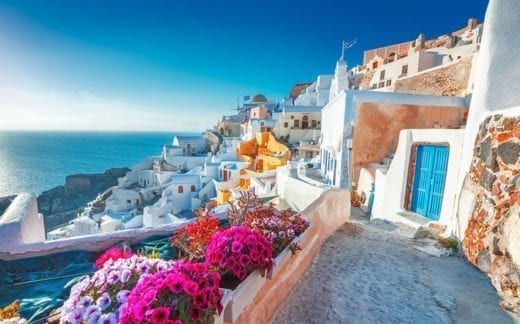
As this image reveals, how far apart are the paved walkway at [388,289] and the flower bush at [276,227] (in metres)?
0.72

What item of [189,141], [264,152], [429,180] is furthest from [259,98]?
[429,180]

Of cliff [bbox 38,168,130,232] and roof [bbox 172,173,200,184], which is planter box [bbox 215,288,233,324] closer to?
roof [bbox 172,173,200,184]

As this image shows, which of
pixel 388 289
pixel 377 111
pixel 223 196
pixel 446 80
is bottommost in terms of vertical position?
pixel 223 196

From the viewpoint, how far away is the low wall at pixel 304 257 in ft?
9.19

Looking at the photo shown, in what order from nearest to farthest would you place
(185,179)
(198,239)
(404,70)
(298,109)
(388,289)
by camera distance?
(198,239)
(388,289)
(404,70)
(185,179)
(298,109)

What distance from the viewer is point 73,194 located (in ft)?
144

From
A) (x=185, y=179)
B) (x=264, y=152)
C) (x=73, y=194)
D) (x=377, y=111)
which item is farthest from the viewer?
(x=73, y=194)

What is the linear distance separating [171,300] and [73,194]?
53.0 meters

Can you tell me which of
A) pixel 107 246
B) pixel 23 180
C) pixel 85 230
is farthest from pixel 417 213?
pixel 23 180

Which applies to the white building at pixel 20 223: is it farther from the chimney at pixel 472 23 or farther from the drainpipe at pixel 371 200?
the chimney at pixel 472 23

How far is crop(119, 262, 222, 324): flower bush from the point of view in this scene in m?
1.53

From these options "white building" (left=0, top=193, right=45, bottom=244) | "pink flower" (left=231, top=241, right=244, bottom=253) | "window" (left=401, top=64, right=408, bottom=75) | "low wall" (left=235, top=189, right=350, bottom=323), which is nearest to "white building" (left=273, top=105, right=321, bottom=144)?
"window" (left=401, top=64, right=408, bottom=75)

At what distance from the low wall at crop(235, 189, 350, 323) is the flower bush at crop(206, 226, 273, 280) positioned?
42 centimetres

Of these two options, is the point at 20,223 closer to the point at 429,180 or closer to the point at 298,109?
the point at 429,180
